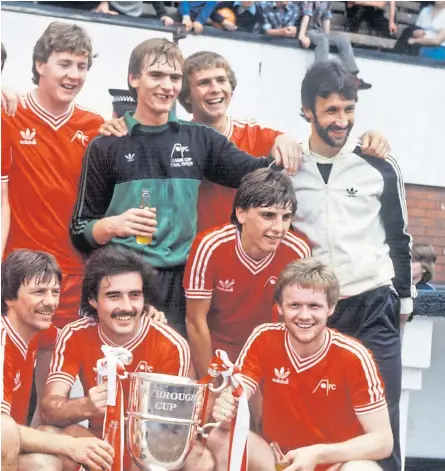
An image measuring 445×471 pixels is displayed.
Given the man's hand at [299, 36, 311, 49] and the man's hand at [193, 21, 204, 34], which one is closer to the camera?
the man's hand at [193, 21, 204, 34]

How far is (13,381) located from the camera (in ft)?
11.3

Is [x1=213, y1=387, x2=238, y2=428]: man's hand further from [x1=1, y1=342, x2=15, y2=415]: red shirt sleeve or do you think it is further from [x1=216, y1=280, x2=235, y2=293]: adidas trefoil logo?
[x1=1, y1=342, x2=15, y2=415]: red shirt sleeve

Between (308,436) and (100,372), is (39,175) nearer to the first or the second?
(100,372)

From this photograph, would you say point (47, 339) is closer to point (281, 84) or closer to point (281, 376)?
point (281, 376)

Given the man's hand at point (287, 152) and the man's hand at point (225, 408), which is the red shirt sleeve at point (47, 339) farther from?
the man's hand at point (287, 152)

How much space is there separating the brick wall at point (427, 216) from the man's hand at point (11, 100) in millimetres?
1385

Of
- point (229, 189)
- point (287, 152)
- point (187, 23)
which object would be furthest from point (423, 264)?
point (187, 23)

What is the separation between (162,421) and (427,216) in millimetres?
1235

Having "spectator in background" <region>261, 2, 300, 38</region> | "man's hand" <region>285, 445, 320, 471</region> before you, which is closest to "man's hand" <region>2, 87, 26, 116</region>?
"spectator in background" <region>261, 2, 300, 38</region>

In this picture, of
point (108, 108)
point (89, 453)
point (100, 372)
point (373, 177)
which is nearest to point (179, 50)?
point (108, 108)

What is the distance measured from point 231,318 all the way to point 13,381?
761mm

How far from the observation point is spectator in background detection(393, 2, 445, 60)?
377 cm

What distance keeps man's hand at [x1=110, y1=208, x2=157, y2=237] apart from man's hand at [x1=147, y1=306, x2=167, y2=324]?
0.83 feet

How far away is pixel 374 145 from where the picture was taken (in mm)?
3678
